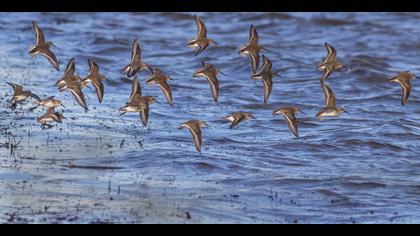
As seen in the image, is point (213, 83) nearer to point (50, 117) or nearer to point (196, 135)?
point (196, 135)

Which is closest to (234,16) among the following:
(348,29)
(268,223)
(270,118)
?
(348,29)

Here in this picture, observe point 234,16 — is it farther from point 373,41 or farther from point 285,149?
point 285,149

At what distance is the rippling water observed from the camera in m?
9.94

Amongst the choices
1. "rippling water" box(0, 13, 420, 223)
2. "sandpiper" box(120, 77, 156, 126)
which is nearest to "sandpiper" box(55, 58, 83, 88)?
"rippling water" box(0, 13, 420, 223)

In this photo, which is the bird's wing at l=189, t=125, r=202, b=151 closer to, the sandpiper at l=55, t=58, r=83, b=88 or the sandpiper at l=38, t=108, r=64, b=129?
the sandpiper at l=38, t=108, r=64, b=129

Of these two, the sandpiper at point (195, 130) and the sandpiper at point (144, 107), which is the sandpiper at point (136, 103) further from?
the sandpiper at point (195, 130)

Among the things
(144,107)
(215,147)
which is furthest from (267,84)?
(144,107)

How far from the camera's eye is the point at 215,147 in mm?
12867

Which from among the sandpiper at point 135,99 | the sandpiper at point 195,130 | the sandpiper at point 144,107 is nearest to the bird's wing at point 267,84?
the sandpiper at point 195,130

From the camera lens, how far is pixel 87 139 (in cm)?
1244

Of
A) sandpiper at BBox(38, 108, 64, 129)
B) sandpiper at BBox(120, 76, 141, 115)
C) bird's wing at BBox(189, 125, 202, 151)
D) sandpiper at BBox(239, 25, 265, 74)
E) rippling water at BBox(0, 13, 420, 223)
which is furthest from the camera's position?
sandpiper at BBox(239, 25, 265, 74)

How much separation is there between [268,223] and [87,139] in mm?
3549

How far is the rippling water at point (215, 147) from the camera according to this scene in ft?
32.6

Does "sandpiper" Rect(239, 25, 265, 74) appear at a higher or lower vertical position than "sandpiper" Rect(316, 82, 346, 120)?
higher
